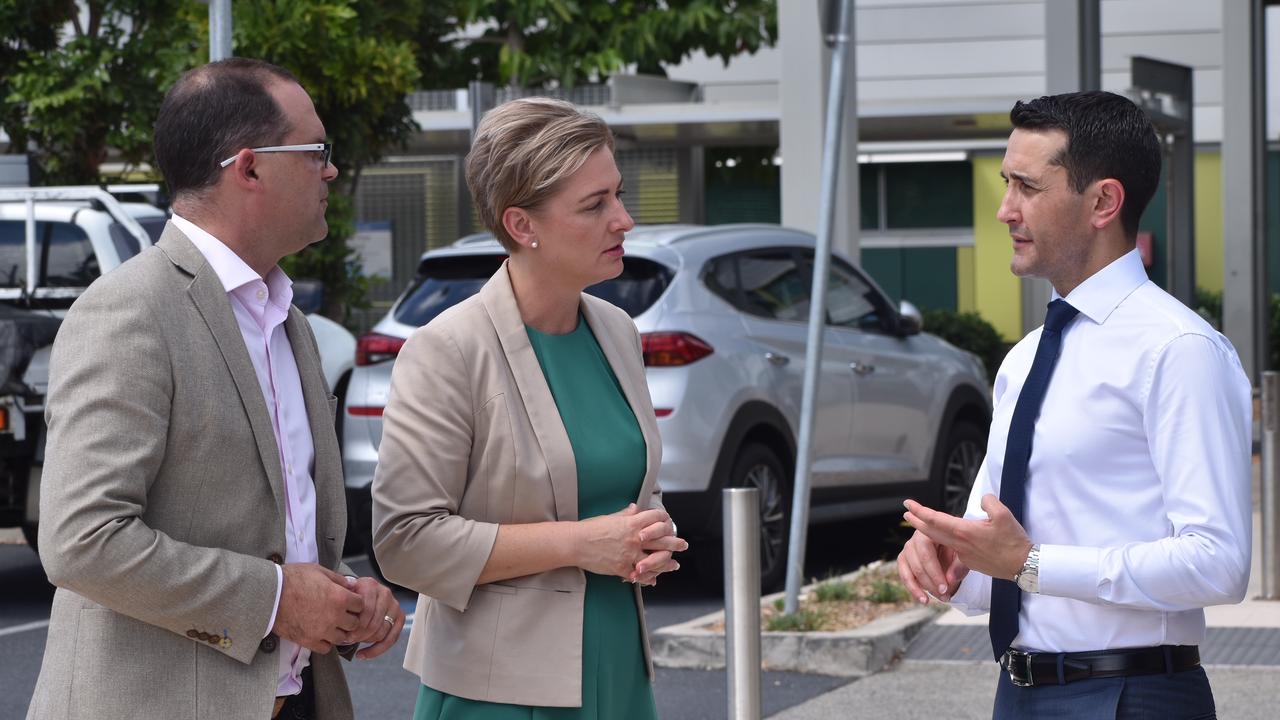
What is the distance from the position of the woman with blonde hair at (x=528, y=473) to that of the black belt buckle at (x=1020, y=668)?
578 mm

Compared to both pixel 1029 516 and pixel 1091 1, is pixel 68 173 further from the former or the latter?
pixel 1029 516

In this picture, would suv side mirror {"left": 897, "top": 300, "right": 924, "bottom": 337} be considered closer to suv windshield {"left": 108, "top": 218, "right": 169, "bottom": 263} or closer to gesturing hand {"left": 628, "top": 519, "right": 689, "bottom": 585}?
suv windshield {"left": 108, "top": 218, "right": 169, "bottom": 263}

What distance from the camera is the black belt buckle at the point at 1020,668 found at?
9.32ft

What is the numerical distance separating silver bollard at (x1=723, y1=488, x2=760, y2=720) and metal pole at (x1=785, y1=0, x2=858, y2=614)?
3.99m

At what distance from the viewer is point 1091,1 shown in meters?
11.9

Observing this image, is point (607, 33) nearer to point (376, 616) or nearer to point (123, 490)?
point (376, 616)

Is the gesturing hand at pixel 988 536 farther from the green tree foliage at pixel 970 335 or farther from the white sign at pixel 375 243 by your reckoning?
the white sign at pixel 375 243

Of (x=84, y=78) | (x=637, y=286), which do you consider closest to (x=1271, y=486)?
(x=637, y=286)

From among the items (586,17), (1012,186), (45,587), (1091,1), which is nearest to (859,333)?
(1091,1)

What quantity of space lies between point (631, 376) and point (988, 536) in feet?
2.59

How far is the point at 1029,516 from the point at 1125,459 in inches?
7.4

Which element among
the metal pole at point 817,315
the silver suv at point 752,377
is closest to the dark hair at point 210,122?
the metal pole at point 817,315

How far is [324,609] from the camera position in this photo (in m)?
2.68

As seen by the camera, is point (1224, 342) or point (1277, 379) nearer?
point (1224, 342)
